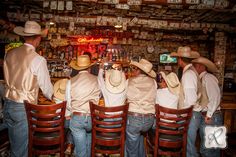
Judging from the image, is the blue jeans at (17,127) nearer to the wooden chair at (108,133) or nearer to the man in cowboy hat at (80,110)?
the man in cowboy hat at (80,110)

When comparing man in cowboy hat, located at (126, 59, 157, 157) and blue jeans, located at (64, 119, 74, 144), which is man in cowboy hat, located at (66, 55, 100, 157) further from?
man in cowboy hat, located at (126, 59, 157, 157)

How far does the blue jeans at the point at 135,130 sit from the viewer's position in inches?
127

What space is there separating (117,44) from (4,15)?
462 cm

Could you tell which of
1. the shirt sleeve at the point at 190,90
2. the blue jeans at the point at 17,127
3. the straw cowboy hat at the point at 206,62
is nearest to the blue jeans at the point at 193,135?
the shirt sleeve at the point at 190,90

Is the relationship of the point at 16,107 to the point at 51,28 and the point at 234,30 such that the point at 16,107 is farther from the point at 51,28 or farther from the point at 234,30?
the point at 234,30

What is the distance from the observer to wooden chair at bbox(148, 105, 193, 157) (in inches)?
115

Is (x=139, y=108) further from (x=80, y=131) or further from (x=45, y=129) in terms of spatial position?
(x=45, y=129)

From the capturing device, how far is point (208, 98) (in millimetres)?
3545

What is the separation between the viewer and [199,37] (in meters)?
9.47

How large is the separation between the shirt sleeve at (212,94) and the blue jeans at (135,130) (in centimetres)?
98

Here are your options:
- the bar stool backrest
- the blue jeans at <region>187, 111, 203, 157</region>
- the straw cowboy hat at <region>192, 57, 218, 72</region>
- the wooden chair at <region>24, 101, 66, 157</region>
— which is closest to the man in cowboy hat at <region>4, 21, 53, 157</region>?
the wooden chair at <region>24, 101, 66, 157</region>

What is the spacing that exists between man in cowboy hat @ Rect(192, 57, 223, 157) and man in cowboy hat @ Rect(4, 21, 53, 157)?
7.84 ft

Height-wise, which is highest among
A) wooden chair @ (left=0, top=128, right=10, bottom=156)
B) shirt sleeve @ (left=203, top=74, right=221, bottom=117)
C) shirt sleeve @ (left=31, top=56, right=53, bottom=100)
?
shirt sleeve @ (left=31, top=56, right=53, bottom=100)

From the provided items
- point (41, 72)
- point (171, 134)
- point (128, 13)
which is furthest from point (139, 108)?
point (128, 13)
